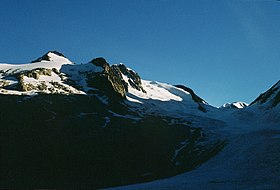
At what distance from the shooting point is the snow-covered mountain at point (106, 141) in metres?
53.3

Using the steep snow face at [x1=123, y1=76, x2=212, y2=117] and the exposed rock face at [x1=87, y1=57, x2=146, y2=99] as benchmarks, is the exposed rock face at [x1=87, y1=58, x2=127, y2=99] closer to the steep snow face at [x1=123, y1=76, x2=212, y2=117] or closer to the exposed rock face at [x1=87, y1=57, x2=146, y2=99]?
the exposed rock face at [x1=87, y1=57, x2=146, y2=99]

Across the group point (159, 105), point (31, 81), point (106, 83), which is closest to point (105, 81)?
point (106, 83)

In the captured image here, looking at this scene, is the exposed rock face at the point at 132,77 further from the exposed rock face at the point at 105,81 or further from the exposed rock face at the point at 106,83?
the exposed rock face at the point at 106,83

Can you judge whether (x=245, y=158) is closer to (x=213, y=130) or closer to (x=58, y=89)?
(x=213, y=130)

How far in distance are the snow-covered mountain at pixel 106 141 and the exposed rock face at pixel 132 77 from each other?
35.7 metres

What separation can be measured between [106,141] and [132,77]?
10571cm

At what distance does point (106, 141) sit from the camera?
249 ft

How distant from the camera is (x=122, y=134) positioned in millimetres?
82438

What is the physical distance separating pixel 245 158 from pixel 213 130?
121 feet

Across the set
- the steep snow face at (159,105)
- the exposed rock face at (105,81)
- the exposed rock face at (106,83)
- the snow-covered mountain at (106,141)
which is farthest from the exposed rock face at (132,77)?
the snow-covered mountain at (106,141)

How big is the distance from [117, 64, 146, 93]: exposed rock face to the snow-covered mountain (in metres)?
35.7

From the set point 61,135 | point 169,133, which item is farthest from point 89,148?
point 169,133

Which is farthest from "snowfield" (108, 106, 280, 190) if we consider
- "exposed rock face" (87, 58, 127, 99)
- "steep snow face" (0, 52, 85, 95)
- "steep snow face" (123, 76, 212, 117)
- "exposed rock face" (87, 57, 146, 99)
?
"steep snow face" (0, 52, 85, 95)

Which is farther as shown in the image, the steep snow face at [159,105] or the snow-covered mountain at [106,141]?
the steep snow face at [159,105]
